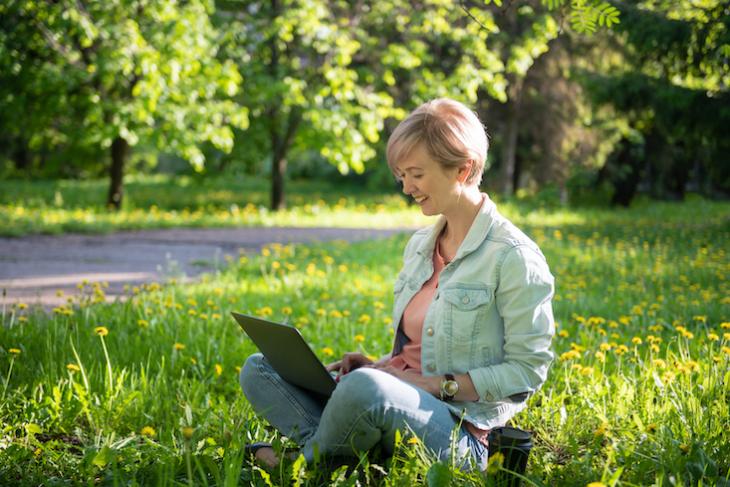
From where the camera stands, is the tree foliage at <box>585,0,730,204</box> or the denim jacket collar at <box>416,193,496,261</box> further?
the tree foliage at <box>585,0,730,204</box>

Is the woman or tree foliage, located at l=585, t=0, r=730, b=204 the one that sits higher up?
tree foliage, located at l=585, t=0, r=730, b=204

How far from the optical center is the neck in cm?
251

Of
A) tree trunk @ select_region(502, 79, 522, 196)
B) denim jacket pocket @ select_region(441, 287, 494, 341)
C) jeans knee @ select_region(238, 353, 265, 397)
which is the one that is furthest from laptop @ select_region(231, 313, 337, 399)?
tree trunk @ select_region(502, 79, 522, 196)

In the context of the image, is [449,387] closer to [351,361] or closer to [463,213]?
[351,361]

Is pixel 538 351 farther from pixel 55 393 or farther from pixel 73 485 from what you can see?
pixel 55 393

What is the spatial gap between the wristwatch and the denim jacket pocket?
127 mm

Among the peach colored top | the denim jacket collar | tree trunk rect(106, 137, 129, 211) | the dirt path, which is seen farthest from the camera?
tree trunk rect(106, 137, 129, 211)

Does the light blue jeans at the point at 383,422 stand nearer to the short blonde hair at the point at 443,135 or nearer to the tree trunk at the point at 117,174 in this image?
the short blonde hair at the point at 443,135

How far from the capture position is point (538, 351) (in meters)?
2.27

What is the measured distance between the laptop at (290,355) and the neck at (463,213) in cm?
65

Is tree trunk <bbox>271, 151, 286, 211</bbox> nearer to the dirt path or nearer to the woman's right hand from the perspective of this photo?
the dirt path

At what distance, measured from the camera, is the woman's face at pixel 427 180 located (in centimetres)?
237

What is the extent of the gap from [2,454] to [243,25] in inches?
449

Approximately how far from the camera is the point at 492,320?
7.82ft
